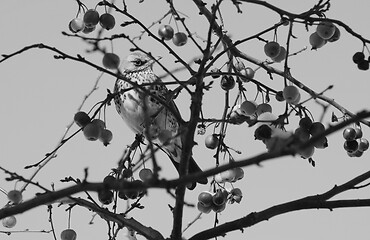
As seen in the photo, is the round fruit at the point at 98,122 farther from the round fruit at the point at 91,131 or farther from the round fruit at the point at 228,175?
the round fruit at the point at 228,175

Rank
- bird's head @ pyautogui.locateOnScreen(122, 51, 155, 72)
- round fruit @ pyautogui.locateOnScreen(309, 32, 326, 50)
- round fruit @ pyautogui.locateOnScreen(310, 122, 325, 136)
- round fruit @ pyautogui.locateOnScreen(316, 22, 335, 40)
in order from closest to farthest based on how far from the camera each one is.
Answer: round fruit @ pyautogui.locateOnScreen(310, 122, 325, 136)
round fruit @ pyautogui.locateOnScreen(316, 22, 335, 40)
round fruit @ pyautogui.locateOnScreen(309, 32, 326, 50)
bird's head @ pyautogui.locateOnScreen(122, 51, 155, 72)

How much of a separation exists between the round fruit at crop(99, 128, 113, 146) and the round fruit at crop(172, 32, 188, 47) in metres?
0.60

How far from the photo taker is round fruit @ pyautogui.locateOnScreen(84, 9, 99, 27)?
10.6 feet

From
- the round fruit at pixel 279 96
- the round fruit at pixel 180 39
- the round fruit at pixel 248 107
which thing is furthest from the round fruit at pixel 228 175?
the round fruit at pixel 180 39

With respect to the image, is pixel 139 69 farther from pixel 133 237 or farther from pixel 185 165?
pixel 185 165

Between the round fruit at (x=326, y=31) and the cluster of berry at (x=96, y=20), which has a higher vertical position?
the cluster of berry at (x=96, y=20)

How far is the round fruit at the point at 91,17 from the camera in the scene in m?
3.22

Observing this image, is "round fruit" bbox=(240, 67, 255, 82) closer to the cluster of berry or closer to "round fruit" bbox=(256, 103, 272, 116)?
"round fruit" bbox=(256, 103, 272, 116)

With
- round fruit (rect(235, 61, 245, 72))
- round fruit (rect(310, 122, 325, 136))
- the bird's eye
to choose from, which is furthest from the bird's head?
round fruit (rect(310, 122, 325, 136))

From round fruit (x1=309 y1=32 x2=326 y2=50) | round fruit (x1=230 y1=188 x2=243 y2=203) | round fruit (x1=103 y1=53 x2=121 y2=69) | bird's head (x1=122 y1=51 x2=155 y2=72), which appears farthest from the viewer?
bird's head (x1=122 y1=51 x2=155 y2=72)

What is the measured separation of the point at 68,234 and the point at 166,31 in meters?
1.09

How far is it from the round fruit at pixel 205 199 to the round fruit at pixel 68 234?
24.6 inches

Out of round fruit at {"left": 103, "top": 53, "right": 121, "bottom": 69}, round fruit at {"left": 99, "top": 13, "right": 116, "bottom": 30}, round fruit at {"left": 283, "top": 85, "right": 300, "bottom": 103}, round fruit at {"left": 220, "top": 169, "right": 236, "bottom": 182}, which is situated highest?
round fruit at {"left": 99, "top": 13, "right": 116, "bottom": 30}

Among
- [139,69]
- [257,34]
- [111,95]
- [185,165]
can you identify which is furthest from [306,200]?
[139,69]
